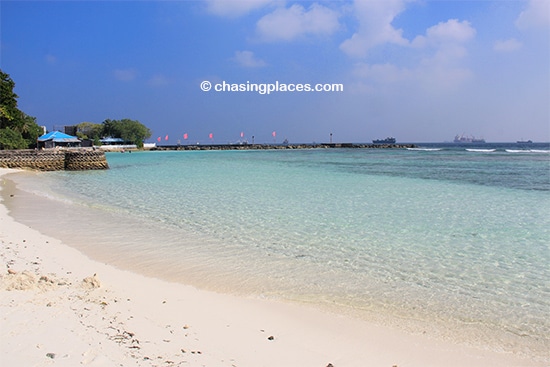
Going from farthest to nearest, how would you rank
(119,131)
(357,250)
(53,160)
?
1. (119,131)
2. (53,160)
3. (357,250)

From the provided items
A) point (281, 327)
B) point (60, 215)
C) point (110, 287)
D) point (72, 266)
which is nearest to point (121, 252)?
point (72, 266)

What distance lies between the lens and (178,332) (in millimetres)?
3619

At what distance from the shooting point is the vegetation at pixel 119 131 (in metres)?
85.1

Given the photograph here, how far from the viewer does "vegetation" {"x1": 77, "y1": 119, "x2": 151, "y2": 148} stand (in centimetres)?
8512

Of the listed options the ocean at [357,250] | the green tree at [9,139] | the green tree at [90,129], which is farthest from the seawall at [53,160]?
the green tree at [90,129]

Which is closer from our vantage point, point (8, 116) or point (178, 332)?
point (178, 332)

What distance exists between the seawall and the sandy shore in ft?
93.6

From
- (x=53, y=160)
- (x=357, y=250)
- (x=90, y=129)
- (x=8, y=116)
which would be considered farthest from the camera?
(x=90, y=129)

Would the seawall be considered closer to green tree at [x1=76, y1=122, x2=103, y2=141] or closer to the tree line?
the tree line

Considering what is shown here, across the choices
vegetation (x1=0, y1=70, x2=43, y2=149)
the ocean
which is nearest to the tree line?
vegetation (x1=0, y1=70, x2=43, y2=149)

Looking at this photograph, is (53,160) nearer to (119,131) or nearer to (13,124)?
(13,124)

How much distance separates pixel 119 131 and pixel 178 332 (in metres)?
87.7

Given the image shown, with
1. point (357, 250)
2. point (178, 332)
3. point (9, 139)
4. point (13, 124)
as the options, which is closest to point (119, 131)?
point (13, 124)

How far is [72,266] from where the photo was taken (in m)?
5.79
